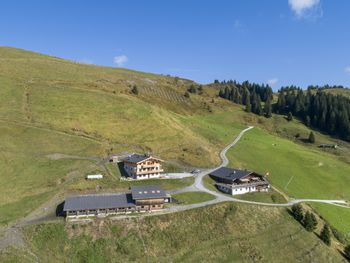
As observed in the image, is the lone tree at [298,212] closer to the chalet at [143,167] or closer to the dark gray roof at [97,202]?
the chalet at [143,167]

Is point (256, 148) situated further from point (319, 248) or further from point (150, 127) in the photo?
point (319, 248)

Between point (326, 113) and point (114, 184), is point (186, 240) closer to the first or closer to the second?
point (114, 184)

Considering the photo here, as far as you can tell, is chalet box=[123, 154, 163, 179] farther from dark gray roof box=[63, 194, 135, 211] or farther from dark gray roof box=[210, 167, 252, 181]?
dark gray roof box=[210, 167, 252, 181]

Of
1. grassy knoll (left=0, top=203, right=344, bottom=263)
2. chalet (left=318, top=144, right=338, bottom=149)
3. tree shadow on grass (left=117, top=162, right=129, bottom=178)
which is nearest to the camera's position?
grassy knoll (left=0, top=203, right=344, bottom=263)

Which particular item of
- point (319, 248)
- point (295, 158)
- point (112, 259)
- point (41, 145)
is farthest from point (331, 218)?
point (41, 145)

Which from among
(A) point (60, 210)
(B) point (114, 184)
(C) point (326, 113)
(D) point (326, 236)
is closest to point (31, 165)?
(A) point (60, 210)

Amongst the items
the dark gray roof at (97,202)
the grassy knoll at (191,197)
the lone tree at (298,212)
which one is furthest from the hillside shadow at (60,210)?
the lone tree at (298,212)

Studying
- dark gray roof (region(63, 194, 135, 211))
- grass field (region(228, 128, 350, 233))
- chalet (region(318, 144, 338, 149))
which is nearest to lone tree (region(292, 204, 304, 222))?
grass field (region(228, 128, 350, 233))
